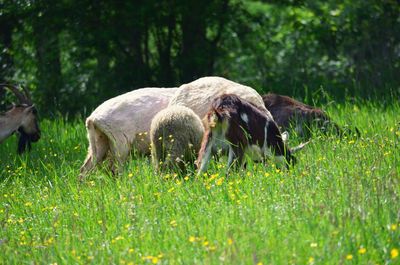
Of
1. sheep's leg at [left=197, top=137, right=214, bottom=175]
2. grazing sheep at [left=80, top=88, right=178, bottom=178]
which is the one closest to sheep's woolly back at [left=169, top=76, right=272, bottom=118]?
grazing sheep at [left=80, top=88, right=178, bottom=178]

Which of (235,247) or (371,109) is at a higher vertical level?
(235,247)

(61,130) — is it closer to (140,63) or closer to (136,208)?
(140,63)

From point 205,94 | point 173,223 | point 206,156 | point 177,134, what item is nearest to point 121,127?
point 205,94

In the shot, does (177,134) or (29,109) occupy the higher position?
(177,134)

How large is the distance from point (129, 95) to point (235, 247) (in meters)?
4.25

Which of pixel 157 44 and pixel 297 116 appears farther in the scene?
pixel 157 44

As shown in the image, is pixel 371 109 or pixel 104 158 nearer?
pixel 104 158

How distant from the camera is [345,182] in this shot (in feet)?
22.6

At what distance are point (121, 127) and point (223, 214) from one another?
2.94 m

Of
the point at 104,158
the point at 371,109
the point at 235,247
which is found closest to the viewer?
the point at 235,247

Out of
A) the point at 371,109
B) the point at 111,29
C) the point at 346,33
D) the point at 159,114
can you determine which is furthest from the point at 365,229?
the point at 346,33

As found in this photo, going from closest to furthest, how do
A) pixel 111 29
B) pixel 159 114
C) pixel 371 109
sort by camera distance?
pixel 159 114
pixel 371 109
pixel 111 29

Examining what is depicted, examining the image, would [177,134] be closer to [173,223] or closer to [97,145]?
[97,145]

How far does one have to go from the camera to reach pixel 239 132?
7883mm
